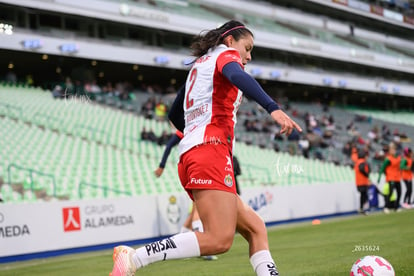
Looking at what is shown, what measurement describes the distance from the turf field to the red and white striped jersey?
103 inches

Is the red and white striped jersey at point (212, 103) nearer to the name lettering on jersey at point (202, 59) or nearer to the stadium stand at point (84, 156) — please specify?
the name lettering on jersey at point (202, 59)

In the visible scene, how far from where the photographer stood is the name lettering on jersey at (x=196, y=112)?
14.8 feet

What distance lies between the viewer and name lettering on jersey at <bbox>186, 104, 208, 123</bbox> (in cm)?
452

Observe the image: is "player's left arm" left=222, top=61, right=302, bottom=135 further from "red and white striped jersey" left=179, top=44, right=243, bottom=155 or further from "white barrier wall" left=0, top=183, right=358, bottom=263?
"white barrier wall" left=0, top=183, right=358, bottom=263

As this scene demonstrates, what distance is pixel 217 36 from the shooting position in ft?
15.3

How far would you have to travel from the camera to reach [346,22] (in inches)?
2714

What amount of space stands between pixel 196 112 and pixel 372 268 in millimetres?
1949

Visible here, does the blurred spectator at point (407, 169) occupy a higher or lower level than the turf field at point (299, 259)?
higher

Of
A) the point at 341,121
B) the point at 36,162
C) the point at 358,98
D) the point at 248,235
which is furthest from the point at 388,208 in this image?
the point at 358,98

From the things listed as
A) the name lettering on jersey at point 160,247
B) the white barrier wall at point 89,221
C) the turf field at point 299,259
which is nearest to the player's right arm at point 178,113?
the name lettering on jersey at point 160,247

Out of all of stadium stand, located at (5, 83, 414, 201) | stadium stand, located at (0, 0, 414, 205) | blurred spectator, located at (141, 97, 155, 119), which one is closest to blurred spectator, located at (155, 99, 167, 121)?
blurred spectator, located at (141, 97, 155, 119)

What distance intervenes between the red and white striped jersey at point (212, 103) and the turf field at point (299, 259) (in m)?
2.61

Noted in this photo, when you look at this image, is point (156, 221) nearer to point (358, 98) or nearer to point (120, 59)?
point (120, 59)

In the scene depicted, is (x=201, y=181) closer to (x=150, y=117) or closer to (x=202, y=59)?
(x=202, y=59)
